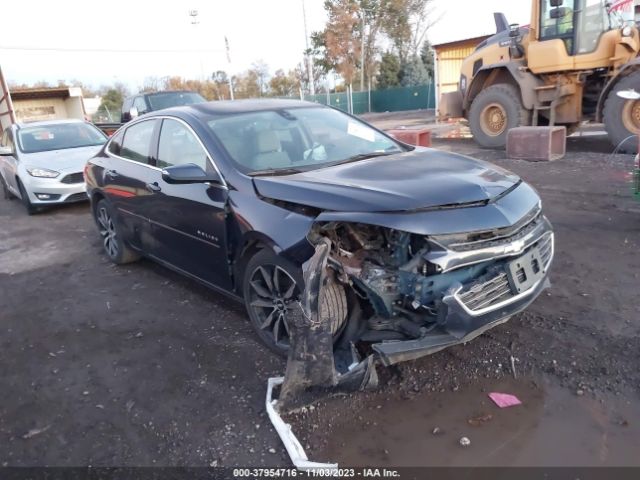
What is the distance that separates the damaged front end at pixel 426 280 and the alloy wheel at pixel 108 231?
3515 millimetres

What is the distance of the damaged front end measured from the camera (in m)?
2.80

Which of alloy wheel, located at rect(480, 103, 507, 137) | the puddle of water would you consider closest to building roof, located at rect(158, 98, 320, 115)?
the puddle of water

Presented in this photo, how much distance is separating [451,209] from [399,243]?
0.34 meters

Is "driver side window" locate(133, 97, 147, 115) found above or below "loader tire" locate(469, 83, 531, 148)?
above

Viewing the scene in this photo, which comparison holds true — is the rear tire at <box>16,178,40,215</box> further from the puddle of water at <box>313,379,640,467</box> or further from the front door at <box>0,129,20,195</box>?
the puddle of water at <box>313,379,640,467</box>

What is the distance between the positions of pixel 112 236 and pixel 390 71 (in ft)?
130

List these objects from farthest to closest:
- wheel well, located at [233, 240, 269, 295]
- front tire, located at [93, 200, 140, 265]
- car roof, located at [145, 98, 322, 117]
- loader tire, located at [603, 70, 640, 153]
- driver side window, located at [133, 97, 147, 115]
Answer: driver side window, located at [133, 97, 147, 115], loader tire, located at [603, 70, 640, 153], front tire, located at [93, 200, 140, 265], car roof, located at [145, 98, 322, 117], wheel well, located at [233, 240, 269, 295]

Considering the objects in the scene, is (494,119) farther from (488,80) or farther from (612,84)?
(612,84)

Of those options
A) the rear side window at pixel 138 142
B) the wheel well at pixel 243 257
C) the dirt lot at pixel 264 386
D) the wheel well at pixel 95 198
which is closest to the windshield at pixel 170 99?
the wheel well at pixel 95 198

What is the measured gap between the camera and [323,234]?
124 inches

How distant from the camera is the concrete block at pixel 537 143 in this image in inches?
374

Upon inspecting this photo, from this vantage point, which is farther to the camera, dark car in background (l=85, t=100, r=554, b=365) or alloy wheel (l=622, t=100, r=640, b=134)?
alloy wheel (l=622, t=100, r=640, b=134)

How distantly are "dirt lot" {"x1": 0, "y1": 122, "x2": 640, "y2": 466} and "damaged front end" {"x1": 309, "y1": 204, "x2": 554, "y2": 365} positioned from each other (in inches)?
16.7

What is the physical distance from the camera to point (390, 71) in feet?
139
